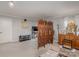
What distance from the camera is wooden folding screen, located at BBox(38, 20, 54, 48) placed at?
251 inches

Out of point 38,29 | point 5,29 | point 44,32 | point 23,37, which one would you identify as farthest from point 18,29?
point 38,29

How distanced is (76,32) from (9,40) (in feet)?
17.9

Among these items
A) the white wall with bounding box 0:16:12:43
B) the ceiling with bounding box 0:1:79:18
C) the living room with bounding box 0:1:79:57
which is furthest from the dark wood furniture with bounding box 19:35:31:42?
the ceiling with bounding box 0:1:79:18

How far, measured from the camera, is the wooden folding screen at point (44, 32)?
6.39m

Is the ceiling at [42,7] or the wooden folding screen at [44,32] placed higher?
the ceiling at [42,7]

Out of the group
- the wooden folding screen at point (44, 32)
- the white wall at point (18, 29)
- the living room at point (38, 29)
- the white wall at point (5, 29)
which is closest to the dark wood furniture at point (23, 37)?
the living room at point (38, 29)

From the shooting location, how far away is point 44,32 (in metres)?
6.90

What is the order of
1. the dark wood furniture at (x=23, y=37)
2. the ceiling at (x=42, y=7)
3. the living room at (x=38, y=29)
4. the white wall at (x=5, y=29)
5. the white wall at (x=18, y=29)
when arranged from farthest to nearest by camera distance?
the dark wood furniture at (x=23, y=37) < the white wall at (x=18, y=29) < the white wall at (x=5, y=29) < the living room at (x=38, y=29) < the ceiling at (x=42, y=7)

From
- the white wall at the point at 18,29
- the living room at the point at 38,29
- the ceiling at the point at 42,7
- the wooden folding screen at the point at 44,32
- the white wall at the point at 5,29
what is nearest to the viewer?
the ceiling at the point at 42,7

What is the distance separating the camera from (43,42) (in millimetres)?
6758

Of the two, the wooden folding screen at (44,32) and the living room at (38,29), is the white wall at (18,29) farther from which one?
the wooden folding screen at (44,32)

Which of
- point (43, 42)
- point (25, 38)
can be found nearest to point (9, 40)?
point (25, 38)

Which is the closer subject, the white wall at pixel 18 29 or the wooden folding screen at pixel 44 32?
the wooden folding screen at pixel 44 32

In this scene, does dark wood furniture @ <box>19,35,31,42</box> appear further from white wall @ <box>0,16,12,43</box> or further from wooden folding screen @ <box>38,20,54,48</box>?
wooden folding screen @ <box>38,20,54,48</box>
